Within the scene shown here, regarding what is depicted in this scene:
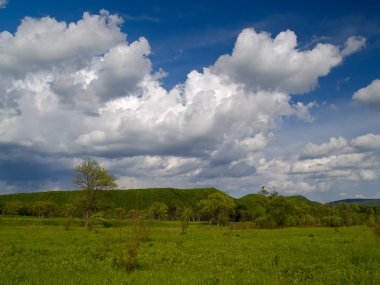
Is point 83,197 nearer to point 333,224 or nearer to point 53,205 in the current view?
point 333,224

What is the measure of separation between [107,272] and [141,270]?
1.49 metres

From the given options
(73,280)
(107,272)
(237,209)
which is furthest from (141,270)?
(237,209)

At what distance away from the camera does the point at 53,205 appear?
13675 cm

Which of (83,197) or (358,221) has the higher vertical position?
(83,197)

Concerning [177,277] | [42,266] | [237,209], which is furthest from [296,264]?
[237,209]

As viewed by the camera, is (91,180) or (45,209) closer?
(91,180)

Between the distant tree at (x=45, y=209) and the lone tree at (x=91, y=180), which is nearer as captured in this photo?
the lone tree at (x=91, y=180)

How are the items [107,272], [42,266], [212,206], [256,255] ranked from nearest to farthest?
1. [107,272]
2. [42,266]
3. [256,255]
4. [212,206]

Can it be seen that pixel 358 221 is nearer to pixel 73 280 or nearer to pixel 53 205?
pixel 73 280

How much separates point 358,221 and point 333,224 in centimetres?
627

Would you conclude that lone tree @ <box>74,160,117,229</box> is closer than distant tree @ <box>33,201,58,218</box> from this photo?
Yes

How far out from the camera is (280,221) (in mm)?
70188

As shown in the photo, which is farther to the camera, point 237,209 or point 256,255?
point 237,209

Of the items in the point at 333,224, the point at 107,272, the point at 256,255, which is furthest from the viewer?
the point at 333,224
